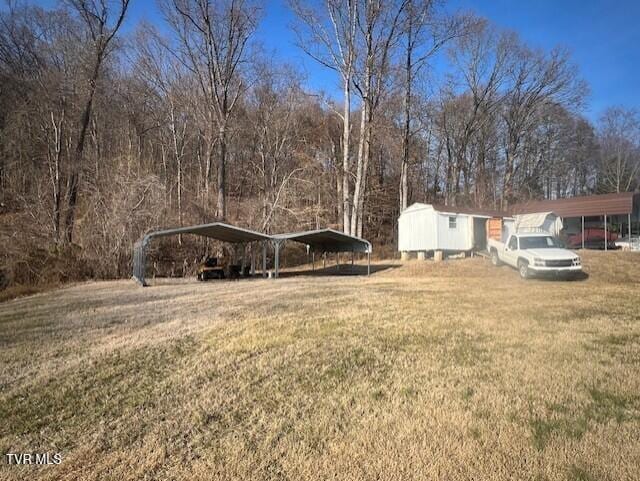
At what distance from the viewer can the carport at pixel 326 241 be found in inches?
648

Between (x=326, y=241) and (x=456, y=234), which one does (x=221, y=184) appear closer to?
(x=326, y=241)

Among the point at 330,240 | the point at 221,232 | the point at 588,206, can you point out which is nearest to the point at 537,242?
the point at 330,240

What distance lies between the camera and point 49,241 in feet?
62.5

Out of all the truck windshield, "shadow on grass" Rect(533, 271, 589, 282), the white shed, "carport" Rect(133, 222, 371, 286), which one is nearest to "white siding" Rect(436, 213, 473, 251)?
the white shed

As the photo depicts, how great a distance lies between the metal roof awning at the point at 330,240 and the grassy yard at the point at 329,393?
25.2 ft

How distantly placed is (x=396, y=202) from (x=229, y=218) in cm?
1432

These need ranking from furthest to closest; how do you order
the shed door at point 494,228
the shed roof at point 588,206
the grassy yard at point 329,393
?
the shed roof at point 588,206, the shed door at point 494,228, the grassy yard at point 329,393

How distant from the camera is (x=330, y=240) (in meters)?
19.4

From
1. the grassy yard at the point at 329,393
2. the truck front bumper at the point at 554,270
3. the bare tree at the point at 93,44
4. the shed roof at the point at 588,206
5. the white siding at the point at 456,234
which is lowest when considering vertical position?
the grassy yard at the point at 329,393

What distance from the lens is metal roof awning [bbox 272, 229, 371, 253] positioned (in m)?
16.4

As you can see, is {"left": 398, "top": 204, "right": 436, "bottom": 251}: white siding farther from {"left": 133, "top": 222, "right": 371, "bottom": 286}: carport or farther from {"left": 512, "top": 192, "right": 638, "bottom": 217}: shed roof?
{"left": 512, "top": 192, "right": 638, "bottom": 217}: shed roof

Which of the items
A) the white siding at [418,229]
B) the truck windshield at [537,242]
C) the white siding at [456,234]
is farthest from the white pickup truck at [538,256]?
the white siding at [418,229]

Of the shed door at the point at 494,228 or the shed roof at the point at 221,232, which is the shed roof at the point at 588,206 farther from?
the shed roof at the point at 221,232

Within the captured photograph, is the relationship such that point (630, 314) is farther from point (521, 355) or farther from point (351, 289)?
point (351, 289)
